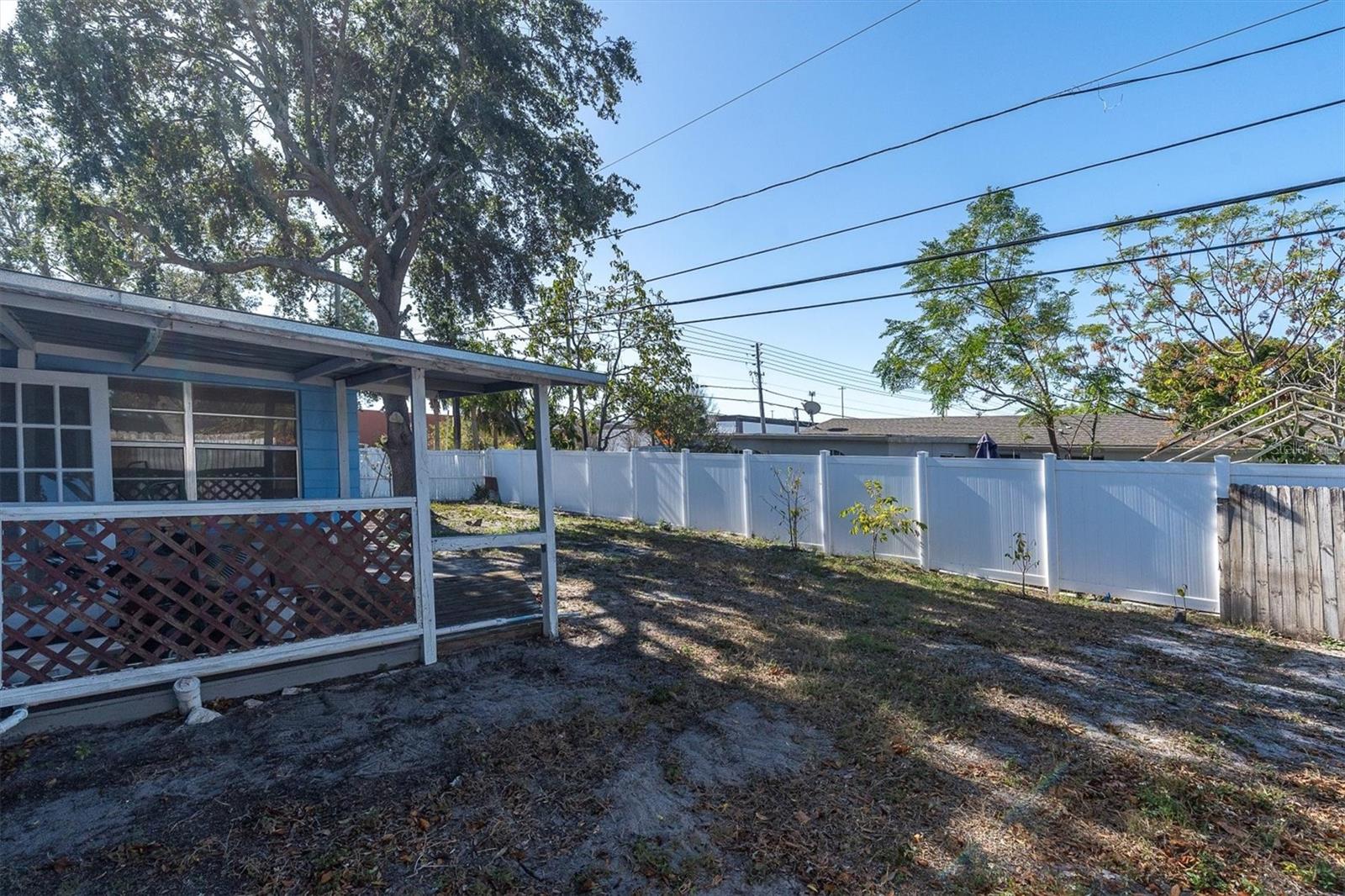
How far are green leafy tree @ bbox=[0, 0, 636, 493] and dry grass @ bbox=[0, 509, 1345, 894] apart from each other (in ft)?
24.6

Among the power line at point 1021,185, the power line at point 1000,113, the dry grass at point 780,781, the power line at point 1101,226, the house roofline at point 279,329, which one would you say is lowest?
the dry grass at point 780,781


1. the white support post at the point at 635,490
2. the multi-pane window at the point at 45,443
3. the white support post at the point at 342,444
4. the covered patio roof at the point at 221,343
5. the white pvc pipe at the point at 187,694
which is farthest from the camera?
the white support post at the point at 635,490

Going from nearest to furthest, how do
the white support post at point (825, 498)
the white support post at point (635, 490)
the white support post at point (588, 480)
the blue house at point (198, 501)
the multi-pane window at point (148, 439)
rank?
1. the blue house at point (198, 501)
2. the multi-pane window at point (148, 439)
3. the white support post at point (825, 498)
4. the white support post at point (635, 490)
5. the white support post at point (588, 480)

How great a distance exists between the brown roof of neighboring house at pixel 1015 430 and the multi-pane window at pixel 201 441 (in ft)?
44.3

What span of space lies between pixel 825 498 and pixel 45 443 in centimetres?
895

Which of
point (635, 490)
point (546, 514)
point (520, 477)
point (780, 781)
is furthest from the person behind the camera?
point (520, 477)

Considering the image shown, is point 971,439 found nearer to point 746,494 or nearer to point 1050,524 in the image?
point 746,494

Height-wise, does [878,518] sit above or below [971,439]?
below

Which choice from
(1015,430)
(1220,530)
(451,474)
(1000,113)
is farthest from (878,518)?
(451,474)

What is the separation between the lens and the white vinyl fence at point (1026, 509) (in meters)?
6.39

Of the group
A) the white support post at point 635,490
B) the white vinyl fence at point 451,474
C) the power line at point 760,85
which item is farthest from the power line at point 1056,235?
the white vinyl fence at point 451,474

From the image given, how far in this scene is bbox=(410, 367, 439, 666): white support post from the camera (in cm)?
482

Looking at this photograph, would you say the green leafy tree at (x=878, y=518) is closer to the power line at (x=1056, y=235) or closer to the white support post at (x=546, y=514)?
the power line at (x=1056, y=235)

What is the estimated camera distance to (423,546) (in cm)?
484
